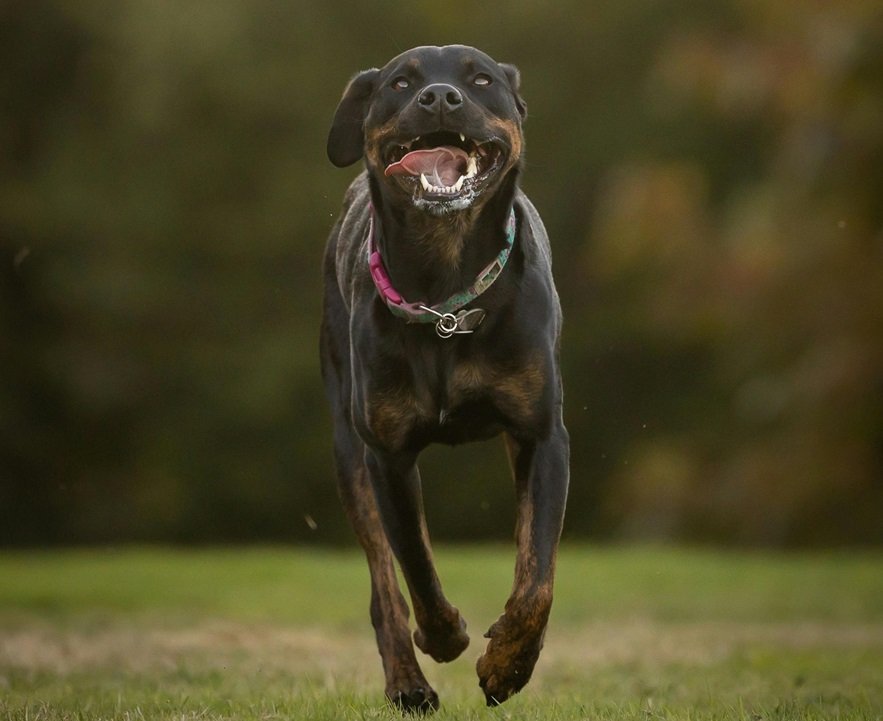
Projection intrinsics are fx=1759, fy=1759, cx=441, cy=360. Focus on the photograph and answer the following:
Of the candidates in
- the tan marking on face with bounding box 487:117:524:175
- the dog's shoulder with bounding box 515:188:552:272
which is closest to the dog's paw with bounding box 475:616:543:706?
the dog's shoulder with bounding box 515:188:552:272

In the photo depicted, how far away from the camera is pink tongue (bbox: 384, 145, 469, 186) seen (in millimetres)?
6012

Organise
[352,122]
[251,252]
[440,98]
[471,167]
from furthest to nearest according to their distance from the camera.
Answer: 1. [251,252]
2. [352,122]
3. [471,167]
4. [440,98]

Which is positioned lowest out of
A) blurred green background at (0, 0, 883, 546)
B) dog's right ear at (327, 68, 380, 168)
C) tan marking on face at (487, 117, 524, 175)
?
blurred green background at (0, 0, 883, 546)

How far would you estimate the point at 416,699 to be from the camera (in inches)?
257

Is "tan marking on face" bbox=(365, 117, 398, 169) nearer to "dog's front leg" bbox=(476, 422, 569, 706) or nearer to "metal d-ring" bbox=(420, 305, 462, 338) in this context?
"metal d-ring" bbox=(420, 305, 462, 338)

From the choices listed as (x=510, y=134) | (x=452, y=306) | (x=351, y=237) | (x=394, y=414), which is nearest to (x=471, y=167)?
(x=510, y=134)

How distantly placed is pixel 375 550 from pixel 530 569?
1021 mm

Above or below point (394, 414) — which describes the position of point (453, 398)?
above

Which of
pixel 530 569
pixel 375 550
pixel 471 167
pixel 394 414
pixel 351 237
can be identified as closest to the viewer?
pixel 471 167

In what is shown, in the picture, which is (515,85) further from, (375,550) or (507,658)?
(507,658)

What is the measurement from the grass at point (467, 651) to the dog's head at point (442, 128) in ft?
6.04

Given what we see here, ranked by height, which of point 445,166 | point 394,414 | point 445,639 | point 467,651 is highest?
point 445,166

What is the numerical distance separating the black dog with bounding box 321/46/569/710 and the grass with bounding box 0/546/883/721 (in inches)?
19.5

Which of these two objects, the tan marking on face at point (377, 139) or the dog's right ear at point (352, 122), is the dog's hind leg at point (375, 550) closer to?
the dog's right ear at point (352, 122)
